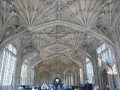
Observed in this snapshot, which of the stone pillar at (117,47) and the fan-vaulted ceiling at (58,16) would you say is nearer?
the fan-vaulted ceiling at (58,16)

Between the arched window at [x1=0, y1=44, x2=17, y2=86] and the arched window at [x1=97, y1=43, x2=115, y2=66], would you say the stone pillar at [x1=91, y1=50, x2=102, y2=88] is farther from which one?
the arched window at [x1=0, y1=44, x2=17, y2=86]

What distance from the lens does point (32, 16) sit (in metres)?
16.4

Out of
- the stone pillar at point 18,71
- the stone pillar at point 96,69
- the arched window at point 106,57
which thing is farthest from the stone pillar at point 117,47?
the stone pillar at point 18,71

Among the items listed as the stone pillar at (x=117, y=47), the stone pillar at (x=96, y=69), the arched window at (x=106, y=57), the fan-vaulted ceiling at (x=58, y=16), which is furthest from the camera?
the stone pillar at (x=96, y=69)

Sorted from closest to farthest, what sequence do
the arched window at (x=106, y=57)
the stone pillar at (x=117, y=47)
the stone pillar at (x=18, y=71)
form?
the stone pillar at (x=117, y=47)
the arched window at (x=106, y=57)
the stone pillar at (x=18, y=71)

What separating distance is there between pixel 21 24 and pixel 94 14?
28.2ft

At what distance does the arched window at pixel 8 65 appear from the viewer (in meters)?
18.0

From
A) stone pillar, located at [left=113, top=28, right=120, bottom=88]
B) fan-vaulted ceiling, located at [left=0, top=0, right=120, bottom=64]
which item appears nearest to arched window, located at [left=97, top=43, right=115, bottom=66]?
stone pillar, located at [left=113, top=28, right=120, bottom=88]

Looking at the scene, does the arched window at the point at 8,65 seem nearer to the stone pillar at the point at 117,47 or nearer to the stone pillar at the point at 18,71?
the stone pillar at the point at 18,71

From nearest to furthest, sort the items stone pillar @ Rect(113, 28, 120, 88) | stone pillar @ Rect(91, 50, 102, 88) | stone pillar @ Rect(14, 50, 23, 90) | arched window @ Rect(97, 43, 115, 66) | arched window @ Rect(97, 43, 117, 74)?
stone pillar @ Rect(113, 28, 120, 88) → arched window @ Rect(97, 43, 117, 74) → arched window @ Rect(97, 43, 115, 66) → stone pillar @ Rect(14, 50, 23, 90) → stone pillar @ Rect(91, 50, 102, 88)

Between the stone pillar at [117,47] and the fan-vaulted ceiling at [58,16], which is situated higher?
the fan-vaulted ceiling at [58,16]

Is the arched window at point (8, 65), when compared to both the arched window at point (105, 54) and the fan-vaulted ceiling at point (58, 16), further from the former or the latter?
the arched window at point (105, 54)

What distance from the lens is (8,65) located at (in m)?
19.9

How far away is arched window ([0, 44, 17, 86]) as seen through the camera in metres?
18.0
